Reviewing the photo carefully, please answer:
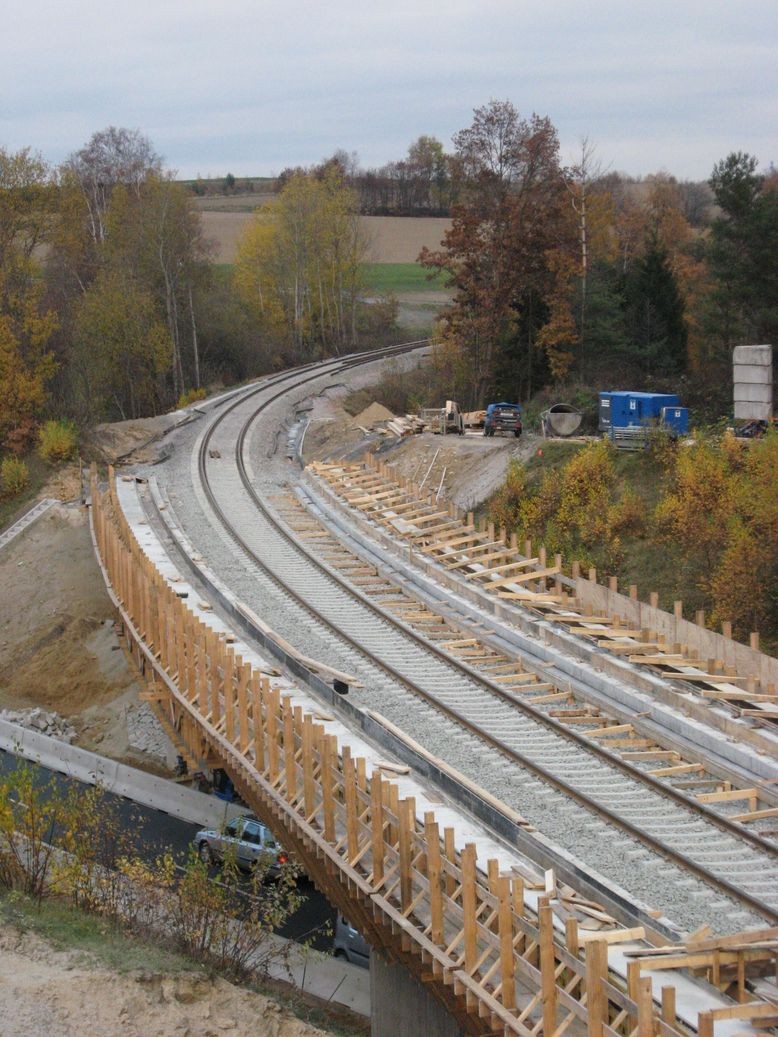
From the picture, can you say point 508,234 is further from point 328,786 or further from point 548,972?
point 548,972

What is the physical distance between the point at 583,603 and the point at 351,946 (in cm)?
719

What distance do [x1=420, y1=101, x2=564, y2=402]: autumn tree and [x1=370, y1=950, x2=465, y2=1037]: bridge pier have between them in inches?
1135

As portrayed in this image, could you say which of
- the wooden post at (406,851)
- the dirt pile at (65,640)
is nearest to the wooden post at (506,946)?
the wooden post at (406,851)

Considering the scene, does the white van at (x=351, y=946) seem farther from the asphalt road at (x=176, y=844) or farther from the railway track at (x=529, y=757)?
the railway track at (x=529, y=757)

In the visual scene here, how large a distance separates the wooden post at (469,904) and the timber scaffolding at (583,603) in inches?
281

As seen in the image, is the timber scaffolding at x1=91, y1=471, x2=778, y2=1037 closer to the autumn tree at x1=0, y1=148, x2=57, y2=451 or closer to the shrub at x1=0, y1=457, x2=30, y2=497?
the shrub at x1=0, y1=457, x2=30, y2=497

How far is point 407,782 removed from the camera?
553 inches

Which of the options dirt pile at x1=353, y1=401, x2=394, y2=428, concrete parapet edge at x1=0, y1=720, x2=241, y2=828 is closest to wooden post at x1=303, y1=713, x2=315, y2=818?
concrete parapet edge at x1=0, y1=720, x2=241, y2=828

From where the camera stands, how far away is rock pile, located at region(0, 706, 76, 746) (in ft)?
92.8

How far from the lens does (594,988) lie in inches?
343

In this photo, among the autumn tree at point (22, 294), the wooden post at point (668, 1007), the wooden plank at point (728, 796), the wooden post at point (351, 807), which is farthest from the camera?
the autumn tree at point (22, 294)

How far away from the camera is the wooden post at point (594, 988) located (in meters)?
8.63

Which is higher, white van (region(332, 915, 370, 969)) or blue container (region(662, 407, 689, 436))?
blue container (region(662, 407, 689, 436))

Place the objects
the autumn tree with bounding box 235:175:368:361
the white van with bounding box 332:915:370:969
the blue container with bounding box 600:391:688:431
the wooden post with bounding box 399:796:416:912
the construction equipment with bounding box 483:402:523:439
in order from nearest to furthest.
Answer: the wooden post with bounding box 399:796:416:912, the white van with bounding box 332:915:370:969, the blue container with bounding box 600:391:688:431, the construction equipment with bounding box 483:402:523:439, the autumn tree with bounding box 235:175:368:361
